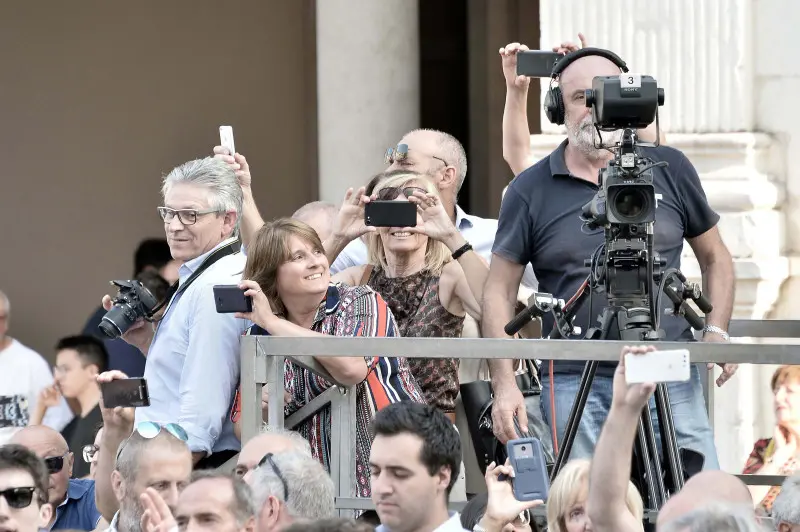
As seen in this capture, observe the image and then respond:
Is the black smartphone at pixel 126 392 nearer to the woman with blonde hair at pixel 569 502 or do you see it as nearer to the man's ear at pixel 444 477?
the man's ear at pixel 444 477

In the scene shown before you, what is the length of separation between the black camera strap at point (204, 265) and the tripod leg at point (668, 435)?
58.8 inches

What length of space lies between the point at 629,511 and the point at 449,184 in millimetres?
2177

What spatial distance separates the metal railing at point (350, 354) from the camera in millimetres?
3982

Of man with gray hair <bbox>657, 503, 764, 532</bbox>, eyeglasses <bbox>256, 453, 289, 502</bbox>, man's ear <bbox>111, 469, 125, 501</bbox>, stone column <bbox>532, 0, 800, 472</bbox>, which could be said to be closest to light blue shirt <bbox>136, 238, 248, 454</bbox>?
man's ear <bbox>111, 469, 125, 501</bbox>

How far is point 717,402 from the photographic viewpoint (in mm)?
7027

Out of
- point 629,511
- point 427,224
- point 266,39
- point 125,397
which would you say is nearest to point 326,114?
point 266,39

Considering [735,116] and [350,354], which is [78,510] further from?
[735,116]

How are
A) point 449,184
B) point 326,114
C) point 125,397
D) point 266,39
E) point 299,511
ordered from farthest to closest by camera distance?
point 266,39 < point 326,114 < point 449,184 < point 125,397 < point 299,511

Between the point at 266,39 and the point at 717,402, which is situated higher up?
the point at 266,39

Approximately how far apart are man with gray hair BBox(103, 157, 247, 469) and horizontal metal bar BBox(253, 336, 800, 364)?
0.78 m

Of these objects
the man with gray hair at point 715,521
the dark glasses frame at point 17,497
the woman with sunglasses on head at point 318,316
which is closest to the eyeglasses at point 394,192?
the woman with sunglasses on head at point 318,316

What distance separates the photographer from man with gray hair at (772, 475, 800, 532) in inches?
156

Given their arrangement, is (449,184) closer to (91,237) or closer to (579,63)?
(579,63)

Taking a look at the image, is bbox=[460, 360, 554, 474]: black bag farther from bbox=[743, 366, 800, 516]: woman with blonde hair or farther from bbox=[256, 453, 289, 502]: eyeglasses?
bbox=[743, 366, 800, 516]: woman with blonde hair
